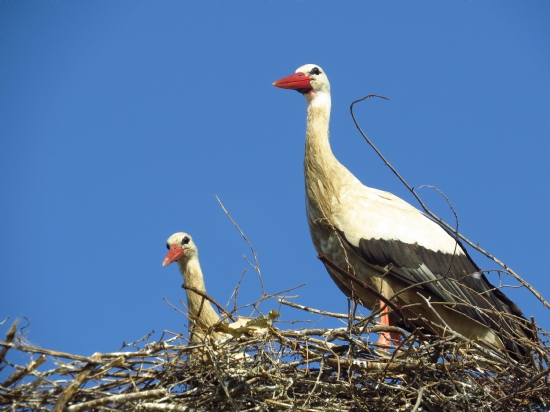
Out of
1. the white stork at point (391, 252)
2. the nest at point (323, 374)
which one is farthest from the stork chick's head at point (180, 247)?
the nest at point (323, 374)

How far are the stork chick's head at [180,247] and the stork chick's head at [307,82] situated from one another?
163cm

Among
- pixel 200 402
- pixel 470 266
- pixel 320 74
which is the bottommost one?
pixel 200 402

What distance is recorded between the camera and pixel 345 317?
15.8 ft

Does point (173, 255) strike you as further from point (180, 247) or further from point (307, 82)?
point (307, 82)

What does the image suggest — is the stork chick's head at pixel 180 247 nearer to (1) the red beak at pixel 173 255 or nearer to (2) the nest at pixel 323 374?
(1) the red beak at pixel 173 255

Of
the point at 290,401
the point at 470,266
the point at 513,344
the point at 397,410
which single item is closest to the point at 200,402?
the point at 290,401

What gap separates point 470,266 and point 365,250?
96 centimetres

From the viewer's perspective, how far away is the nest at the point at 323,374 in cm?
444

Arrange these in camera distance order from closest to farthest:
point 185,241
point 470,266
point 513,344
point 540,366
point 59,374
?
point 59,374 → point 540,366 → point 513,344 → point 470,266 → point 185,241

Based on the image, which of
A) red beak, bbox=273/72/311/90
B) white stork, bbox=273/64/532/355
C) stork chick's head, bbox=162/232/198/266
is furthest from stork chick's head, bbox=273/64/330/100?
stork chick's head, bbox=162/232/198/266

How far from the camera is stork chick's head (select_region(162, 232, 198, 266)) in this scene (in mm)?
7239

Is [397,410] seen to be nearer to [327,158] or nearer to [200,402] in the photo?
[200,402]

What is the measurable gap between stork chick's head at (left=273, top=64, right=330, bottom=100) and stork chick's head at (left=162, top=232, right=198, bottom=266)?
1633 millimetres

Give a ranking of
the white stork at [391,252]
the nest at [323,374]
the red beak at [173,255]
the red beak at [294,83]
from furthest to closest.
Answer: the red beak at [173,255]
the red beak at [294,83]
the white stork at [391,252]
the nest at [323,374]
